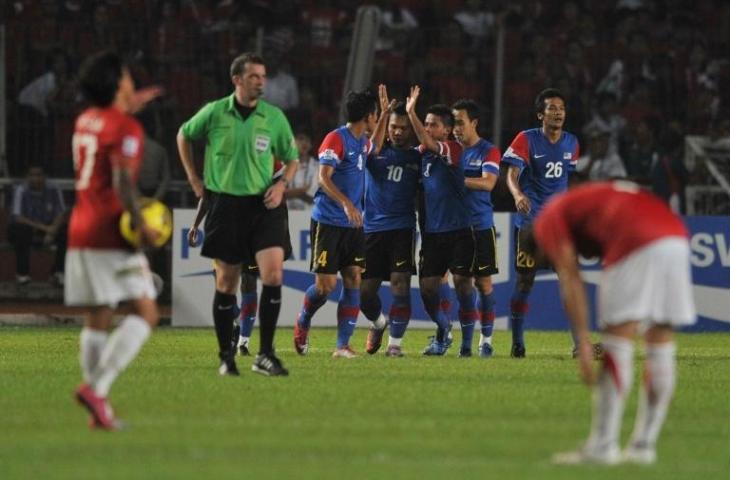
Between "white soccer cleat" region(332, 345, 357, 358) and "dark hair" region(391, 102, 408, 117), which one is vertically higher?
"dark hair" region(391, 102, 408, 117)

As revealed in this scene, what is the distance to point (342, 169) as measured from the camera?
1565 centimetres

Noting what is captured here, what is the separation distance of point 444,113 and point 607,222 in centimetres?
807

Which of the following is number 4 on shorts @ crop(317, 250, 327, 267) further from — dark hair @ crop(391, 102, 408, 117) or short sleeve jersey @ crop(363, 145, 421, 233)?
dark hair @ crop(391, 102, 408, 117)

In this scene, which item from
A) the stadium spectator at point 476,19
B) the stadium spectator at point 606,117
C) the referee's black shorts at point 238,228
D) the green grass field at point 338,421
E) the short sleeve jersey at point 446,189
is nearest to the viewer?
the green grass field at point 338,421

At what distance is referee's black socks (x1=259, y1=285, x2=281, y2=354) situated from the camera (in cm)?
1320

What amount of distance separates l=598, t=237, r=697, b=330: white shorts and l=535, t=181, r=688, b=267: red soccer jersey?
0.06 meters

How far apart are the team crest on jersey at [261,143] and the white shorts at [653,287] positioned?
5.41 m

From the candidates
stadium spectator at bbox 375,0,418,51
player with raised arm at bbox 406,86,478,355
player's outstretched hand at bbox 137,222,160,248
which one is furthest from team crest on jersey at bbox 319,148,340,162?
stadium spectator at bbox 375,0,418,51

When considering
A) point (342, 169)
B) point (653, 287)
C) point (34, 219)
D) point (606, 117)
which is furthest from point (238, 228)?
point (606, 117)

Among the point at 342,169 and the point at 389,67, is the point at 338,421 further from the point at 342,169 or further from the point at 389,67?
the point at 389,67

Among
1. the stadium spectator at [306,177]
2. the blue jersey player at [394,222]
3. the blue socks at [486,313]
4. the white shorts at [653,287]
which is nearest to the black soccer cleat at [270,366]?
the blue jersey player at [394,222]

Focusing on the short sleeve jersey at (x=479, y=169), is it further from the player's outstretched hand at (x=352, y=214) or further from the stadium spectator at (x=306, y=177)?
the stadium spectator at (x=306, y=177)

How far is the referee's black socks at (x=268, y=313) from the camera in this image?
1320cm

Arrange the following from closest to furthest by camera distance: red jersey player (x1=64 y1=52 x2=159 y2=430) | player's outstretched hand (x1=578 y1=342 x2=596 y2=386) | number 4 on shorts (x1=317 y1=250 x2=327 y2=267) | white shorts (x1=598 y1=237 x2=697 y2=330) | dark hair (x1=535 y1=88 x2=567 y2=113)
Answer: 1. player's outstretched hand (x1=578 y1=342 x2=596 y2=386)
2. white shorts (x1=598 y1=237 x2=697 y2=330)
3. red jersey player (x1=64 y1=52 x2=159 y2=430)
4. number 4 on shorts (x1=317 y1=250 x2=327 y2=267)
5. dark hair (x1=535 y1=88 x2=567 y2=113)
